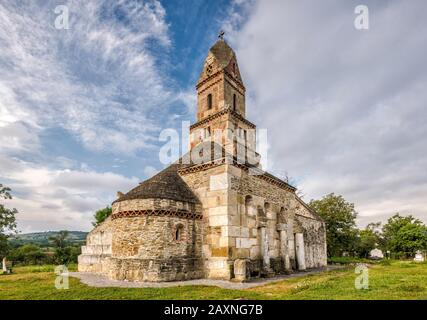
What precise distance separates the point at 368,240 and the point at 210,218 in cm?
5555

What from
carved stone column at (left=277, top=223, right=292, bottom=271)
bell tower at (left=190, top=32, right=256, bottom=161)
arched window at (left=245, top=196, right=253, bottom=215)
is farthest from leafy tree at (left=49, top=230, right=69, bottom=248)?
arched window at (left=245, top=196, right=253, bottom=215)

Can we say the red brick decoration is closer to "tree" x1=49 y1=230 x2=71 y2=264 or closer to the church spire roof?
the church spire roof

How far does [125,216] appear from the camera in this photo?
15016 mm

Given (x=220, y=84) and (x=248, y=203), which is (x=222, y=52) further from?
(x=248, y=203)

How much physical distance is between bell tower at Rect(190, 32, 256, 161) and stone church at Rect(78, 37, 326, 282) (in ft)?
0.26

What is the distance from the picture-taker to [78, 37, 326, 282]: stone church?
14.5m

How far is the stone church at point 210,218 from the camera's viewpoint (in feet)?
47.5

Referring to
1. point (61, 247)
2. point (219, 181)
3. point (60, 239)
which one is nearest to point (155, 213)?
point (219, 181)
